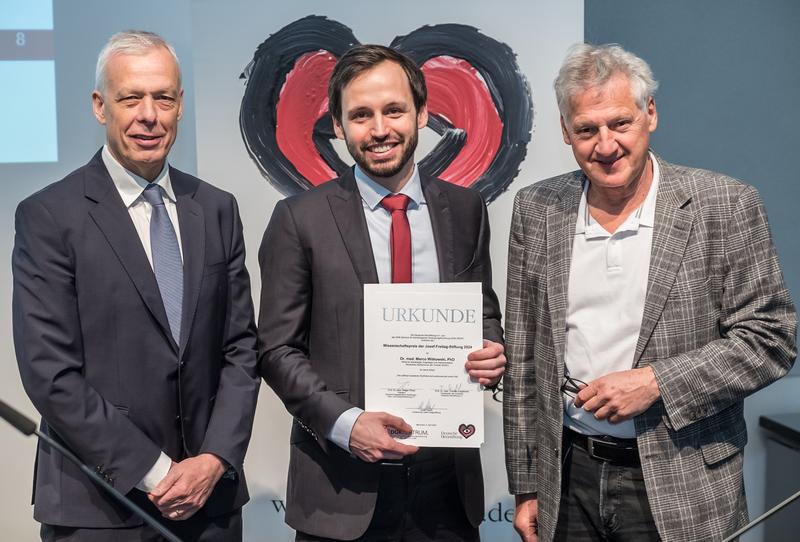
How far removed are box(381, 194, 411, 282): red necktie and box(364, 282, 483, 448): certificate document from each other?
0.50 ft

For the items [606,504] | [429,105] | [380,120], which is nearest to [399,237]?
[380,120]

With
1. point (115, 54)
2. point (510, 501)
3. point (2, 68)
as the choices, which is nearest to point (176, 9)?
point (2, 68)

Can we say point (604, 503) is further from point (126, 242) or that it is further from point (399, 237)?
point (126, 242)

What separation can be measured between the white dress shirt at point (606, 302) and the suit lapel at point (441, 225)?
35cm

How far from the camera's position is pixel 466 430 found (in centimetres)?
214

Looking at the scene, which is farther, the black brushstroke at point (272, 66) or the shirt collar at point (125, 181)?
the black brushstroke at point (272, 66)

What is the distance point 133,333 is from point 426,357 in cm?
71

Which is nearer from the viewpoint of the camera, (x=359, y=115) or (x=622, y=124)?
(x=622, y=124)

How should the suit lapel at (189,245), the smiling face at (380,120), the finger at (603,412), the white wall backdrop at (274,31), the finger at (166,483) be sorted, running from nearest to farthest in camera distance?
1. the finger at (603,412)
2. the finger at (166,483)
3. the suit lapel at (189,245)
4. the smiling face at (380,120)
5. the white wall backdrop at (274,31)

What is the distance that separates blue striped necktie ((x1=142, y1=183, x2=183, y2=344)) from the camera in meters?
2.17

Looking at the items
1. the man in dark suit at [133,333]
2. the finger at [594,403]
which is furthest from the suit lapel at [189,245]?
the finger at [594,403]

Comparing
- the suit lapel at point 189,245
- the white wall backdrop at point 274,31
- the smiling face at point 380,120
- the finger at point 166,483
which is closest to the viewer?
the finger at point 166,483

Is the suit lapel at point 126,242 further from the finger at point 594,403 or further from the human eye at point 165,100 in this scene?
the finger at point 594,403

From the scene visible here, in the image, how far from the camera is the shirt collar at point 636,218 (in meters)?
2.08
